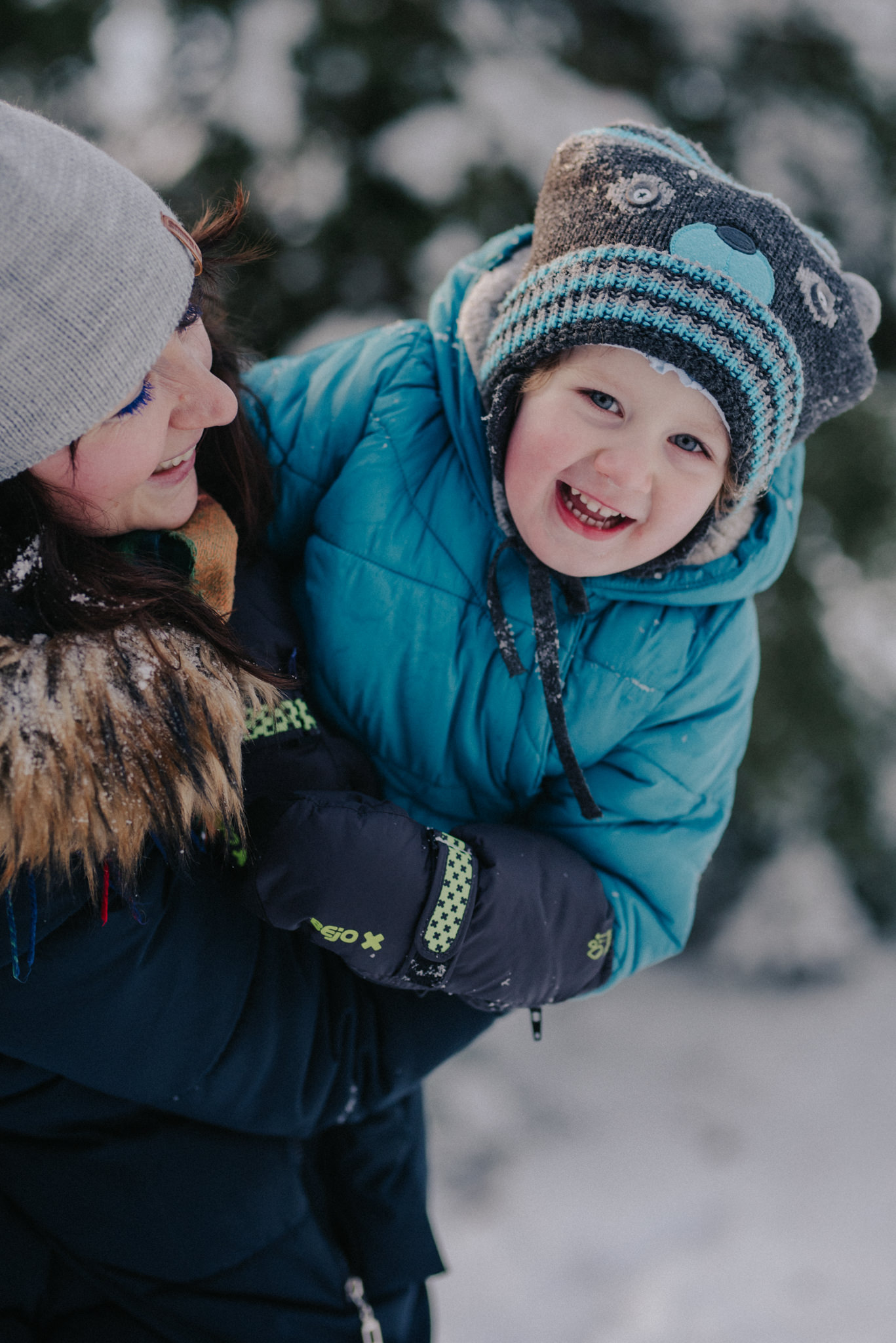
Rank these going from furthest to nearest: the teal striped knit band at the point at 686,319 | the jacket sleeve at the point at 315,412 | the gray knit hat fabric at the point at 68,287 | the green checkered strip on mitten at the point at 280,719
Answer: the jacket sleeve at the point at 315,412 → the green checkered strip on mitten at the point at 280,719 → the teal striped knit band at the point at 686,319 → the gray knit hat fabric at the point at 68,287

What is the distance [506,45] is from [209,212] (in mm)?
1183

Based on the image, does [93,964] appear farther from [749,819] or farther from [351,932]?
[749,819]

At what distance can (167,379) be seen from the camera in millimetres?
1089

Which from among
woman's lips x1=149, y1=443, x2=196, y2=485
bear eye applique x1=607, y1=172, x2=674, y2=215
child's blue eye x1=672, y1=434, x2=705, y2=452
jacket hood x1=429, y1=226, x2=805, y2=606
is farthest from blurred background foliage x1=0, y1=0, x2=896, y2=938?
child's blue eye x1=672, y1=434, x2=705, y2=452

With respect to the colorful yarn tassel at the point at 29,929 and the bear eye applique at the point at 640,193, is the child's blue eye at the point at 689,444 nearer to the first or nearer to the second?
the bear eye applique at the point at 640,193

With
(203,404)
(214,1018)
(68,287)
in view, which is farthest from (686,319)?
(214,1018)

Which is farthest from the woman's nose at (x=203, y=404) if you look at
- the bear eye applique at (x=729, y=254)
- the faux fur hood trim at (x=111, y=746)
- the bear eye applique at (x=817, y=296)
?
the bear eye applique at (x=817, y=296)

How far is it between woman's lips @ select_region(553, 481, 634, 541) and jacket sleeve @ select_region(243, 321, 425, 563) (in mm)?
376

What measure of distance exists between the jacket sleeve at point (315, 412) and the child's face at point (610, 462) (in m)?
0.31

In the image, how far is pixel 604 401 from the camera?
4.09 ft

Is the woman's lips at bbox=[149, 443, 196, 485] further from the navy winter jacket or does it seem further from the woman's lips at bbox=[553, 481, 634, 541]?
the woman's lips at bbox=[553, 481, 634, 541]

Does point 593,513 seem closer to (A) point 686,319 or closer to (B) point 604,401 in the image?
(B) point 604,401

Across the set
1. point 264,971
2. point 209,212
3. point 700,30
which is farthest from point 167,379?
point 700,30

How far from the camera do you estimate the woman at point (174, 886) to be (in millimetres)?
974
